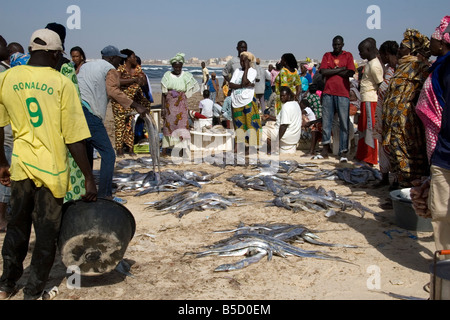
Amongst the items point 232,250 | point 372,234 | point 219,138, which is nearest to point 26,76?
point 232,250

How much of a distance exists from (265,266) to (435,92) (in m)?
2.27

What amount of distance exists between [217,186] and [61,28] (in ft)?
12.0

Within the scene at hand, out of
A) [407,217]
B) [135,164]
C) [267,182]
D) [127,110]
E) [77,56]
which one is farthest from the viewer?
[127,110]

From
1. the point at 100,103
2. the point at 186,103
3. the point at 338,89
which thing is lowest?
the point at 186,103

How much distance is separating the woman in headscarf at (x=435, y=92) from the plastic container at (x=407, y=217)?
122cm

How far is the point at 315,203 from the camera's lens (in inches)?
262

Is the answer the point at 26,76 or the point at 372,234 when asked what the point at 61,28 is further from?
the point at 372,234

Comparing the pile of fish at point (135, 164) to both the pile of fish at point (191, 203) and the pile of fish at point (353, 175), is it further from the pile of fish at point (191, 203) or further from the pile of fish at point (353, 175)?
the pile of fish at point (353, 175)

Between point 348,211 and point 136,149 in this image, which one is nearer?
point 348,211

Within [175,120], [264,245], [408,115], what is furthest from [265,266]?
[175,120]

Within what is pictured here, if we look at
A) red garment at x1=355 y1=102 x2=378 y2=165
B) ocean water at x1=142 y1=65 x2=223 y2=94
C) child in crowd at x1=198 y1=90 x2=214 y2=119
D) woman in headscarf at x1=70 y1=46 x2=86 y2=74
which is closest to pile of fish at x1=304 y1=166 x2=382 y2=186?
red garment at x1=355 y1=102 x2=378 y2=165

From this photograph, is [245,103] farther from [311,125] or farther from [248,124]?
[311,125]

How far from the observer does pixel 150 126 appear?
7.14 meters

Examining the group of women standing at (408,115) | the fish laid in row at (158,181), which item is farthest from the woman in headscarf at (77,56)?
the group of women standing at (408,115)
